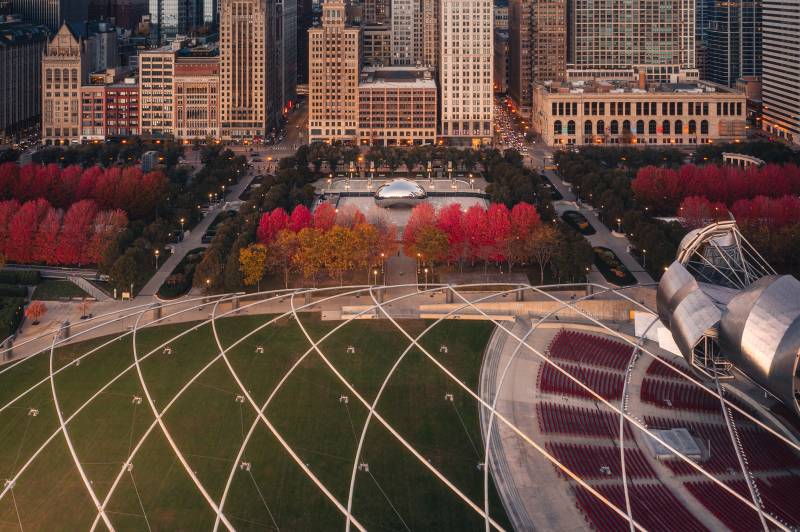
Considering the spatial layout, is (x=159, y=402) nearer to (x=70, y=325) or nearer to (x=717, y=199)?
(x=70, y=325)

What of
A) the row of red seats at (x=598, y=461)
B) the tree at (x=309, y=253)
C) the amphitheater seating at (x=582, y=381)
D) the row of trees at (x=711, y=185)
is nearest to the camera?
the row of red seats at (x=598, y=461)

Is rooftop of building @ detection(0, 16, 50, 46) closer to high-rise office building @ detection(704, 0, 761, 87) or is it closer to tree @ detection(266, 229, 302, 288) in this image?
tree @ detection(266, 229, 302, 288)

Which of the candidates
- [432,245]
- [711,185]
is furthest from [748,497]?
[711,185]

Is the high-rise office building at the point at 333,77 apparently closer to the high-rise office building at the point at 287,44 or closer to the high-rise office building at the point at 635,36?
the high-rise office building at the point at 287,44

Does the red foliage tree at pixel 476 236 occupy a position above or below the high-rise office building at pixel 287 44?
below

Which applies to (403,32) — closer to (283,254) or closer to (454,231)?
(454,231)

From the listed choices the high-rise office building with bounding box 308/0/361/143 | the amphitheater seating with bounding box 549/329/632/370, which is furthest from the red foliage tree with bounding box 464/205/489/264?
the high-rise office building with bounding box 308/0/361/143

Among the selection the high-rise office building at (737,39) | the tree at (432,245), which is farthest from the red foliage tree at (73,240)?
the high-rise office building at (737,39)
